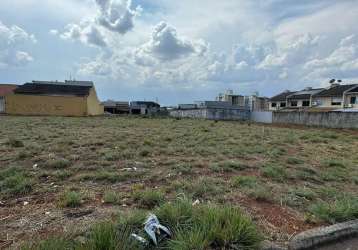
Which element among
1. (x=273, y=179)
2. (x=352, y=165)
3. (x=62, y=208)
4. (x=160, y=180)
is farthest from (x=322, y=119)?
(x=62, y=208)

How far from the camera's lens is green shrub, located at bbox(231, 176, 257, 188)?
4391 mm

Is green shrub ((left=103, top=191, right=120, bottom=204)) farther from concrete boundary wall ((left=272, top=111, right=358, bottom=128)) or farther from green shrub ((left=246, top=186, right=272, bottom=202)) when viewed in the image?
concrete boundary wall ((left=272, top=111, right=358, bottom=128))

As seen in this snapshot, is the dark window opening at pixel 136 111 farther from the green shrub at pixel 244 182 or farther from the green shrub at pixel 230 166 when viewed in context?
the green shrub at pixel 244 182

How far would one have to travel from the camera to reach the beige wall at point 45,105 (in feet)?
100

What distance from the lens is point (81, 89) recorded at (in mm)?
33906

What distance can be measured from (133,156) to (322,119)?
2246cm

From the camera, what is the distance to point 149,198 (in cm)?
344

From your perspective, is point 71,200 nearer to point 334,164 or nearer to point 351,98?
point 334,164

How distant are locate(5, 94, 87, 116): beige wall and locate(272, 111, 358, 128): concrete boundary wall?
24969 mm

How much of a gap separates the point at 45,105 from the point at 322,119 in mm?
31577

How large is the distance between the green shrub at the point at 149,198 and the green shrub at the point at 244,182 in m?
1.56

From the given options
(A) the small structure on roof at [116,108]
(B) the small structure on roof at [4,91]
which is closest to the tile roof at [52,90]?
(B) the small structure on roof at [4,91]

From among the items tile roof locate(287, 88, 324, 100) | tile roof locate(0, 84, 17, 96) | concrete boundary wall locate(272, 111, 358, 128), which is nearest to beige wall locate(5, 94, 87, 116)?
tile roof locate(0, 84, 17, 96)

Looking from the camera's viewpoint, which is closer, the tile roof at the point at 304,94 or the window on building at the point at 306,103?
the window on building at the point at 306,103
